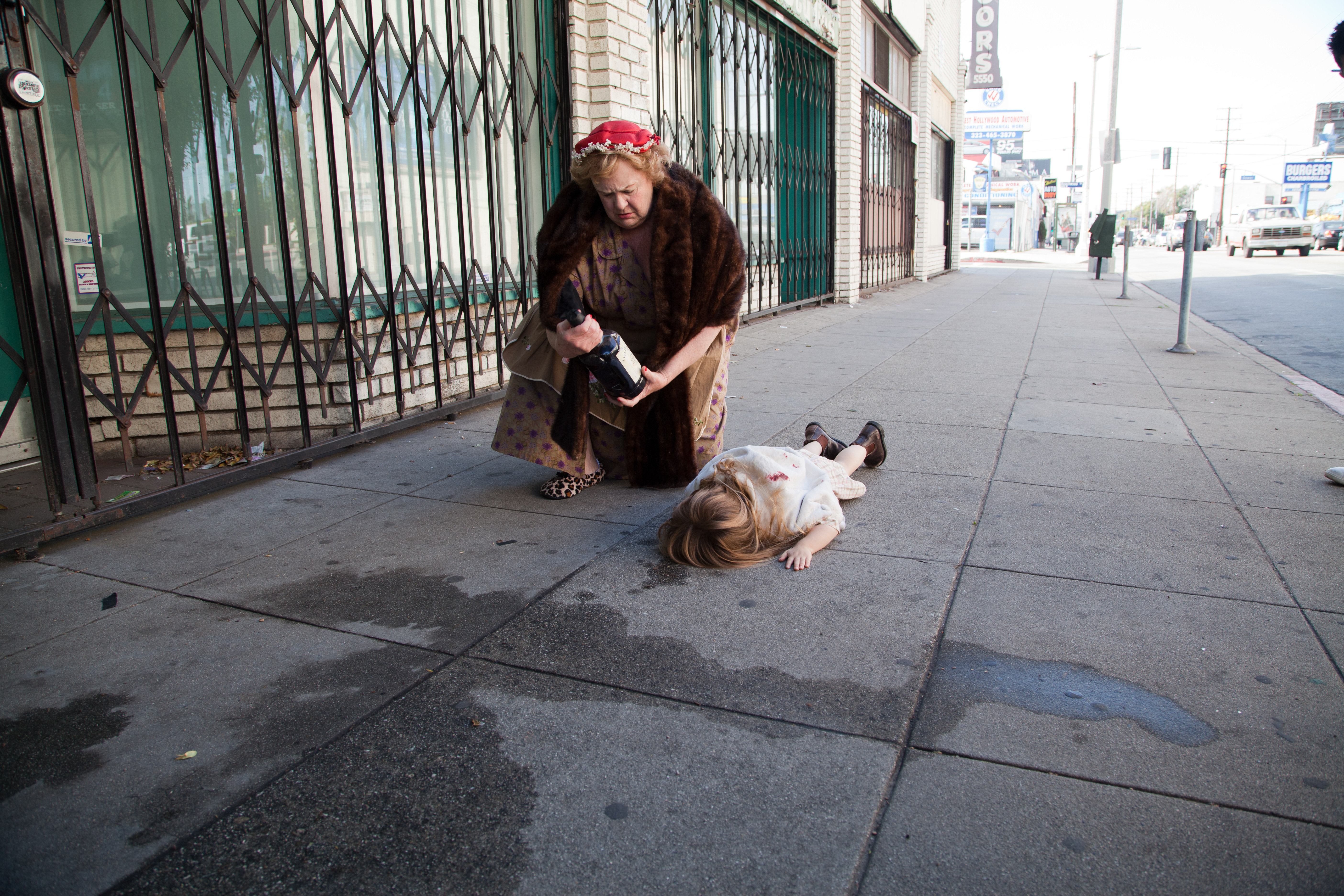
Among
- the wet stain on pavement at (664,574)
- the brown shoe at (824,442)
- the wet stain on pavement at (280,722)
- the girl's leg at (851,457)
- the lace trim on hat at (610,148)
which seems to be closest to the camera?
the wet stain on pavement at (280,722)

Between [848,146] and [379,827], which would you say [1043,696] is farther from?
[848,146]

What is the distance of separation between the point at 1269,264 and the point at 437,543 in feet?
104

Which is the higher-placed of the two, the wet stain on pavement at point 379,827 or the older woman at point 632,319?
the older woman at point 632,319

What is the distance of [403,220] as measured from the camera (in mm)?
5891

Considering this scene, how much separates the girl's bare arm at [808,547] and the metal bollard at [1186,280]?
622cm

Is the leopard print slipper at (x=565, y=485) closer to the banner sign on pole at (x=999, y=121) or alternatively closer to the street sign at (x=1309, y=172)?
the banner sign on pole at (x=999, y=121)

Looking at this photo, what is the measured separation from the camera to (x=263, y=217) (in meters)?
5.33

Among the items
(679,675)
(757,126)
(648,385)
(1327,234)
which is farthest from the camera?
(1327,234)

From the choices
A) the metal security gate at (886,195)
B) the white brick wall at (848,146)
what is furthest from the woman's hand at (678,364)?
the metal security gate at (886,195)

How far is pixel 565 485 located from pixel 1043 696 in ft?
7.46

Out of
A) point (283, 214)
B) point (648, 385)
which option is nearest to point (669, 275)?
point (648, 385)

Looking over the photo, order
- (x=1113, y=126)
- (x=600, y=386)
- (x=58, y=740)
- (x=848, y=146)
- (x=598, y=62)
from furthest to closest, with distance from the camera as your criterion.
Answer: (x=1113, y=126)
(x=848, y=146)
(x=598, y=62)
(x=600, y=386)
(x=58, y=740)

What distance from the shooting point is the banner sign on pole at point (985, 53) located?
30.5 meters

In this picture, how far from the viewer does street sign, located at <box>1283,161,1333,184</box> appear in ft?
249
